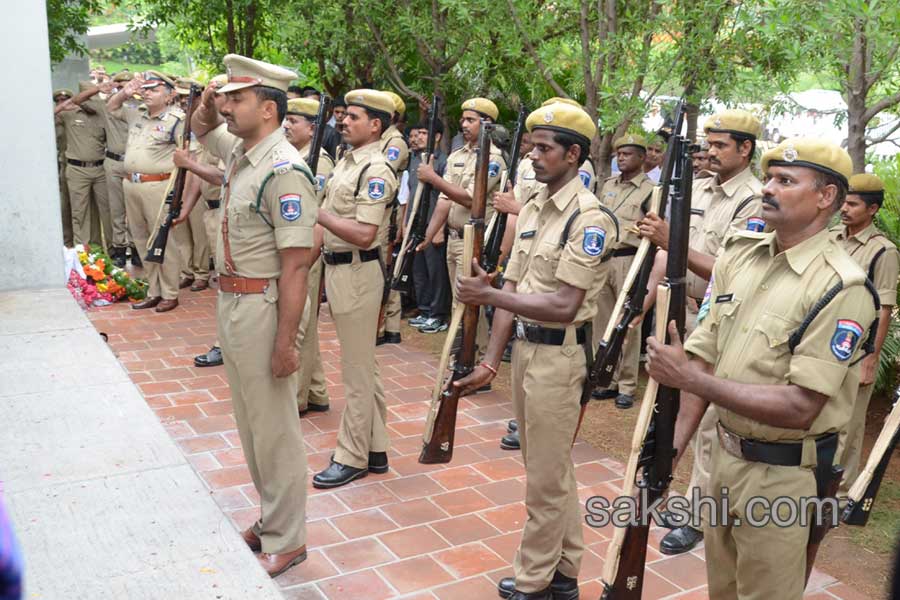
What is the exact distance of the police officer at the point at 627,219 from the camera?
6816 millimetres

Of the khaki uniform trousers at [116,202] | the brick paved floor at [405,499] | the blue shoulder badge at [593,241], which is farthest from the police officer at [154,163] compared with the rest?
the blue shoulder badge at [593,241]

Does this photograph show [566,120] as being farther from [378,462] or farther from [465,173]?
[465,173]

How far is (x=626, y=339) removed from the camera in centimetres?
685

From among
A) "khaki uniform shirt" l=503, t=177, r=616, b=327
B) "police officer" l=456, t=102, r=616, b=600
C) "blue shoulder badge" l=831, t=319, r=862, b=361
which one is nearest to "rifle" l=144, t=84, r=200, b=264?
"khaki uniform shirt" l=503, t=177, r=616, b=327

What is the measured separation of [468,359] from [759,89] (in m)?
2.56

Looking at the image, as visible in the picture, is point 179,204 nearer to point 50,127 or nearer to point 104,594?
point 50,127

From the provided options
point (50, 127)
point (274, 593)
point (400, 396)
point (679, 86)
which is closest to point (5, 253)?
point (50, 127)

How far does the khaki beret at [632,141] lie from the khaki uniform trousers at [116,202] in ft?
22.2

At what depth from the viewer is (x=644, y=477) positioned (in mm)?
3150

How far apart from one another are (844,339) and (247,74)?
2.67 meters

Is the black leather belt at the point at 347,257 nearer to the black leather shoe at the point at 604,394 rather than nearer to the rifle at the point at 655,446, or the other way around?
the rifle at the point at 655,446

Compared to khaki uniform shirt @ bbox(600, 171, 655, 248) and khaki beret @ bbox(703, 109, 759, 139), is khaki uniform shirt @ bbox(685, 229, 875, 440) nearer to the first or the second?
khaki beret @ bbox(703, 109, 759, 139)

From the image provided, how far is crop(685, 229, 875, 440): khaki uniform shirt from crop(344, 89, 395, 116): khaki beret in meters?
2.80

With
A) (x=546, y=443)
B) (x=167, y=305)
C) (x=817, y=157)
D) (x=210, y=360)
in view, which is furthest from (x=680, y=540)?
(x=167, y=305)
